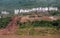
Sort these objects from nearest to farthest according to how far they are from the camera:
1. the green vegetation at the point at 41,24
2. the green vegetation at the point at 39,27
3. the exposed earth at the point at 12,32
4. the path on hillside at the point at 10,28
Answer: the exposed earth at the point at 12,32, the green vegetation at the point at 39,27, the path on hillside at the point at 10,28, the green vegetation at the point at 41,24

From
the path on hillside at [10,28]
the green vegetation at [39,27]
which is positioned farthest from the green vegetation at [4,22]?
the green vegetation at [39,27]

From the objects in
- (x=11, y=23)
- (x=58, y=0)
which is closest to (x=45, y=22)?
(x=11, y=23)

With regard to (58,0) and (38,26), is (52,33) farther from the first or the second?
(58,0)

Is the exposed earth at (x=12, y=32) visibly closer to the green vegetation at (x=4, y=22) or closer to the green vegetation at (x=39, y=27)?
the green vegetation at (x=4, y=22)

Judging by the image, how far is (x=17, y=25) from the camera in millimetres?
27594

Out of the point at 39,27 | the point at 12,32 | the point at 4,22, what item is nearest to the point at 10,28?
the point at 4,22

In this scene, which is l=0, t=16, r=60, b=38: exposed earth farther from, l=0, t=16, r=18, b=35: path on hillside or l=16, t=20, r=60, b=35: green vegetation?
l=16, t=20, r=60, b=35: green vegetation

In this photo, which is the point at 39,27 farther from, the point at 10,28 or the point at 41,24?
the point at 10,28

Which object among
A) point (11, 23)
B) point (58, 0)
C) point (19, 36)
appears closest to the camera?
point (19, 36)

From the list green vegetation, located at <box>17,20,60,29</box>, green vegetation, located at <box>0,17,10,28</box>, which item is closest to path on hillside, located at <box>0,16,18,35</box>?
green vegetation, located at <box>0,17,10,28</box>

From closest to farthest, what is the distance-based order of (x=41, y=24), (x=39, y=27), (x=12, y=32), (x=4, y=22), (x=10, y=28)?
(x=12, y=32)
(x=39, y=27)
(x=41, y=24)
(x=10, y=28)
(x=4, y=22)

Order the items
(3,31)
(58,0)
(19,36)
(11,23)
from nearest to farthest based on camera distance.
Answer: (19,36)
(3,31)
(11,23)
(58,0)

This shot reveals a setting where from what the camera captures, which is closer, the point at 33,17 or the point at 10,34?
the point at 10,34

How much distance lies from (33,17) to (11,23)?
308cm
